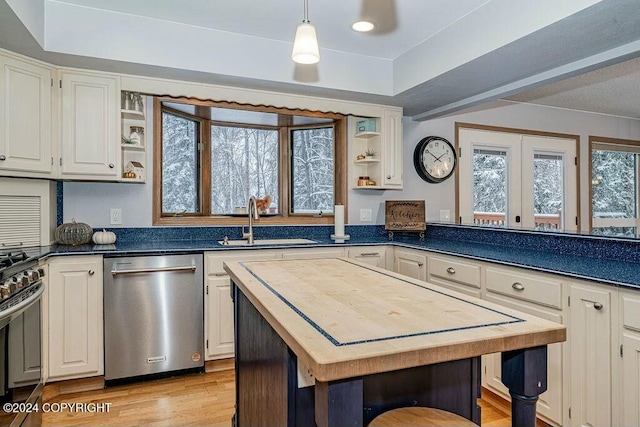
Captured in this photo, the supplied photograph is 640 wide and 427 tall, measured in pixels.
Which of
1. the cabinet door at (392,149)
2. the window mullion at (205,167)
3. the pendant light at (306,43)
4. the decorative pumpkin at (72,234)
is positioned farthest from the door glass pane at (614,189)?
the decorative pumpkin at (72,234)

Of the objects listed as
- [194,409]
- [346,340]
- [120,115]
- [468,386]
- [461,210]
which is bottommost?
[194,409]

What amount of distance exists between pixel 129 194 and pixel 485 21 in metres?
2.81

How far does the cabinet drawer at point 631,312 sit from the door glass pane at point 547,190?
3.33 meters

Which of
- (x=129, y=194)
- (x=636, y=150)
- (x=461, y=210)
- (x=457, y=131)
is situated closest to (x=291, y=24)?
(x=129, y=194)

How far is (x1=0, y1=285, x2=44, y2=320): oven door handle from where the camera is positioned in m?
1.70

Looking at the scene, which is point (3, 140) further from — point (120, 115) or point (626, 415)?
point (626, 415)

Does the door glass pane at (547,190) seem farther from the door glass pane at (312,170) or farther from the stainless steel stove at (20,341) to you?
the stainless steel stove at (20,341)

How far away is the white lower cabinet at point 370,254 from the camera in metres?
3.38

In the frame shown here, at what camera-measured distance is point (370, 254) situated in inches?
135

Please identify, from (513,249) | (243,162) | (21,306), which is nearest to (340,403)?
(21,306)

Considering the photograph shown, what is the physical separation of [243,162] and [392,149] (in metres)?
1.40

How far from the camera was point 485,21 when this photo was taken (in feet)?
8.32

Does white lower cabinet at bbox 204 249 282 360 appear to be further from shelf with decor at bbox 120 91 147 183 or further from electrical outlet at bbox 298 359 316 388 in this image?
electrical outlet at bbox 298 359 316 388
